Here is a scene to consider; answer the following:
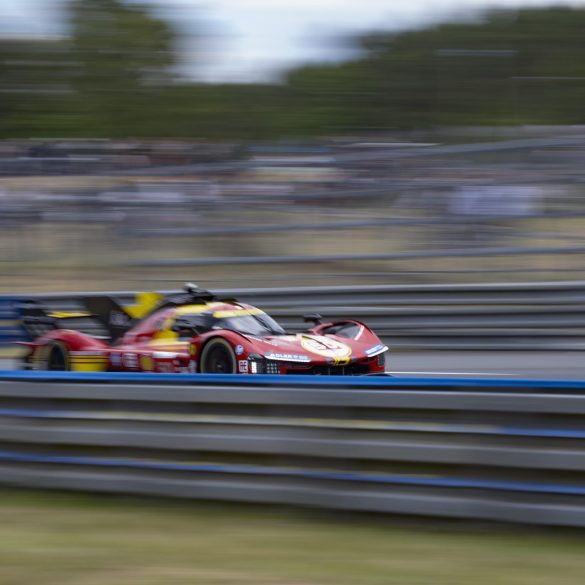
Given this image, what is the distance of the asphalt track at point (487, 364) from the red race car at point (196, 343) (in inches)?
55.3

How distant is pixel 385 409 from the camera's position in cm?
508

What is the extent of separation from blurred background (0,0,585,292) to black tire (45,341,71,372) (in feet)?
17.3

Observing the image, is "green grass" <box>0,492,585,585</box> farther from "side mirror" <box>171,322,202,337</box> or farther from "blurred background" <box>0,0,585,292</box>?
"blurred background" <box>0,0,585,292</box>

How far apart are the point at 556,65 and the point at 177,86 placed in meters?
13.6

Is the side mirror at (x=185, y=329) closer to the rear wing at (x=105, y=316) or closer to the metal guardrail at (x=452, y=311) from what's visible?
the rear wing at (x=105, y=316)

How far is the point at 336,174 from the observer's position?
18.0m

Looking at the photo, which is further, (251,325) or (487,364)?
(487,364)

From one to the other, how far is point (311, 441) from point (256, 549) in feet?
2.33

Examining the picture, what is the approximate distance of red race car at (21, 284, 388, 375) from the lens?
30.2ft

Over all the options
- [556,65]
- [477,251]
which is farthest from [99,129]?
[477,251]

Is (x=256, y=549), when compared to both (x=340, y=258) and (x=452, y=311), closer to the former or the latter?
(x=452, y=311)

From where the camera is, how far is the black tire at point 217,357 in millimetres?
9258

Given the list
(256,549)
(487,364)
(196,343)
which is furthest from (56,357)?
(256,549)

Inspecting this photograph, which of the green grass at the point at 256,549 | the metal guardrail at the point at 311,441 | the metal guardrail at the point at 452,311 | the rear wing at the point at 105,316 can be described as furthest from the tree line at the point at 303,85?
the green grass at the point at 256,549
